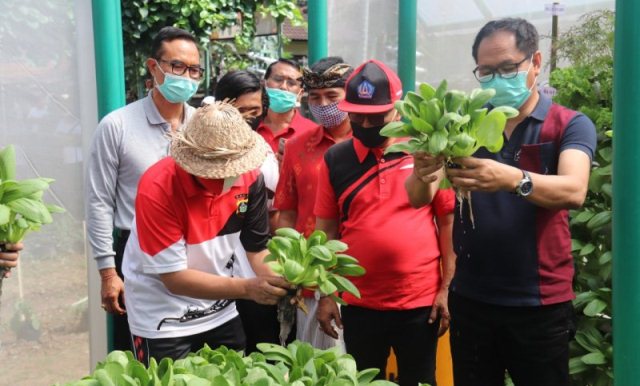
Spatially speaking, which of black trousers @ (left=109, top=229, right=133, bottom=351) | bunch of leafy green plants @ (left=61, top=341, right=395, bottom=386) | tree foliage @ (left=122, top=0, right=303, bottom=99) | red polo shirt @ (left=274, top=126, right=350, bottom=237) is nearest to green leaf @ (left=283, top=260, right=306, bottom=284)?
bunch of leafy green plants @ (left=61, top=341, right=395, bottom=386)

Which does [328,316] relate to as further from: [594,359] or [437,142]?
[437,142]

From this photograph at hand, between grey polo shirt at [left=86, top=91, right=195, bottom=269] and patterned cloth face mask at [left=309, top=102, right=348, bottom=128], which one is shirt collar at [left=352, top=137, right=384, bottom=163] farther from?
grey polo shirt at [left=86, top=91, right=195, bottom=269]

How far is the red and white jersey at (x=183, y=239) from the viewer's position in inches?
111

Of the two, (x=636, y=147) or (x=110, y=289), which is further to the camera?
(x=110, y=289)

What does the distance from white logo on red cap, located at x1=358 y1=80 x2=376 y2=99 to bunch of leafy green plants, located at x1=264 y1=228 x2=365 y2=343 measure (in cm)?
89

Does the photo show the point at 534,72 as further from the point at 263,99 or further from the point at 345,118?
the point at 263,99

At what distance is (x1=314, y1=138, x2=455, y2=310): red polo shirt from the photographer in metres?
3.15

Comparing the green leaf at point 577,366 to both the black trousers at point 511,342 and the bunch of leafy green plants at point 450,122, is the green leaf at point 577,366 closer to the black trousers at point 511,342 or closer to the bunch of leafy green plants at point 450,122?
the black trousers at point 511,342

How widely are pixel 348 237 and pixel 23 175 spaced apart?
1.81m

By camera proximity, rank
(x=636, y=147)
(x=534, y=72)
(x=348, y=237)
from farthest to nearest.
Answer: (x=348, y=237) < (x=534, y=72) < (x=636, y=147)

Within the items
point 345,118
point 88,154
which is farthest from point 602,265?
point 88,154

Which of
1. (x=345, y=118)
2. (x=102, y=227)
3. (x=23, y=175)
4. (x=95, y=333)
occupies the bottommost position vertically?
(x=95, y=333)

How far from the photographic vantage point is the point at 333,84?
368 centimetres

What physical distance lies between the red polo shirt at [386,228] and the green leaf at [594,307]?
64 cm
